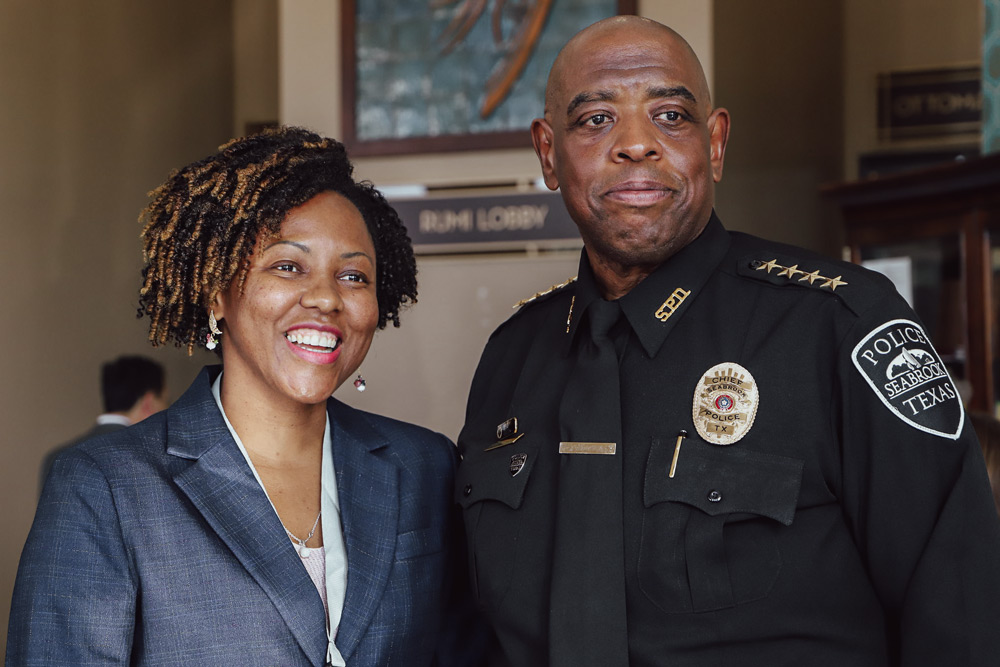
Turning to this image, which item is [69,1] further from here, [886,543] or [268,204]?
[886,543]

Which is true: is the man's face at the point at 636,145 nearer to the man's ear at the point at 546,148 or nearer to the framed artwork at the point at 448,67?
the man's ear at the point at 546,148

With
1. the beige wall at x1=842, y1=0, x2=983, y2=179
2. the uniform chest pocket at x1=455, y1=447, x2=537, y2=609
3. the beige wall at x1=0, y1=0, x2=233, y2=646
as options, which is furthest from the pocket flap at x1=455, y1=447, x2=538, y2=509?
the beige wall at x1=842, y1=0, x2=983, y2=179

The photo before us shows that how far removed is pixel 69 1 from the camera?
188 inches

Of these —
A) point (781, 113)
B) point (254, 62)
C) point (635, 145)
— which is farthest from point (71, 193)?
point (635, 145)

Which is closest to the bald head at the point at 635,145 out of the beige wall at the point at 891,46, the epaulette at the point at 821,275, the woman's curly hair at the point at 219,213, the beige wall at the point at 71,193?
the epaulette at the point at 821,275

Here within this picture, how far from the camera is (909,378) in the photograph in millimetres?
1286

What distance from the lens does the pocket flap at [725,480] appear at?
1.33 meters

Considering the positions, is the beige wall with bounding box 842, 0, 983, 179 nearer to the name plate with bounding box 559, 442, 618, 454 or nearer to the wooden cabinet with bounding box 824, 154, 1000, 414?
the wooden cabinet with bounding box 824, 154, 1000, 414

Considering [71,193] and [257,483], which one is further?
[71,193]

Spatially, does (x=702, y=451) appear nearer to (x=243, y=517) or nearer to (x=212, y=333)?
(x=243, y=517)

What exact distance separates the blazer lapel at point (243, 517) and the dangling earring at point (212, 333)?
13cm

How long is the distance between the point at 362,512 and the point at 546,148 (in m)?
0.69

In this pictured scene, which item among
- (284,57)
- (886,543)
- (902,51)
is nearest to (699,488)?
(886,543)

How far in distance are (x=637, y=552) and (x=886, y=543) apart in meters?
0.32
